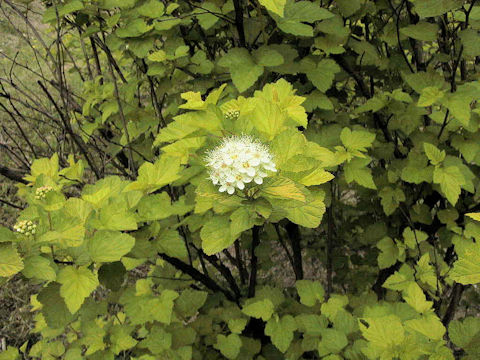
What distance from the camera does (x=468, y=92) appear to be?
5.33ft

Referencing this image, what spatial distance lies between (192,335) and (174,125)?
3.73 ft

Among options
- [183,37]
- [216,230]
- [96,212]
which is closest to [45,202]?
[96,212]

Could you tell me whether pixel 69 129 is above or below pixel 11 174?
above

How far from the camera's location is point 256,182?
88 centimetres

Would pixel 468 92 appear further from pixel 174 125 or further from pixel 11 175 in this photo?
pixel 11 175

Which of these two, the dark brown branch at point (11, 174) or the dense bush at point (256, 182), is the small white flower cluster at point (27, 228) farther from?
the dark brown branch at point (11, 174)

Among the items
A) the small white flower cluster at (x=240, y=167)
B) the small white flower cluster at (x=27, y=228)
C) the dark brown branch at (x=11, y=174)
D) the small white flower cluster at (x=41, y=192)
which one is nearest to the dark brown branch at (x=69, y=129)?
the dark brown branch at (x=11, y=174)

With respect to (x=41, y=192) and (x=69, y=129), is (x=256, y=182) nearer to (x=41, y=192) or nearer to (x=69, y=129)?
(x=41, y=192)

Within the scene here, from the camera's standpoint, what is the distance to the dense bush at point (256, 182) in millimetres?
961

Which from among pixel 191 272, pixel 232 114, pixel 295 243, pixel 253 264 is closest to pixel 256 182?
pixel 232 114

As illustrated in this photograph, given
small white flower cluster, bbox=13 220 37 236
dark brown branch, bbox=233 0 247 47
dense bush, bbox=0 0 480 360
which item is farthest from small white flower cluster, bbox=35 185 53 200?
dark brown branch, bbox=233 0 247 47

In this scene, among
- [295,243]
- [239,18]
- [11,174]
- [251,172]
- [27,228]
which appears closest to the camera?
[251,172]

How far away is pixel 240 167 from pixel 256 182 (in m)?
0.05

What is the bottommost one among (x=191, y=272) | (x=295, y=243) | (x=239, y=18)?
(x=295, y=243)
